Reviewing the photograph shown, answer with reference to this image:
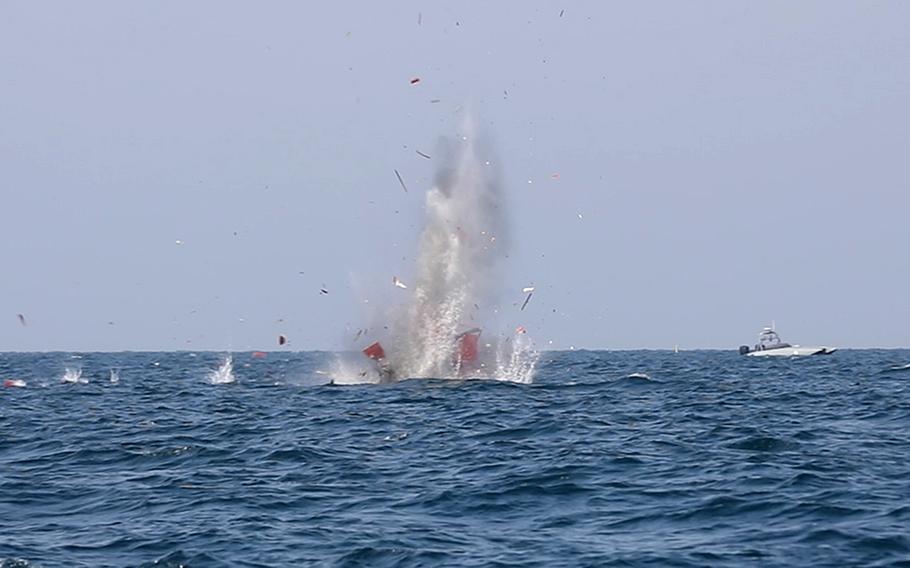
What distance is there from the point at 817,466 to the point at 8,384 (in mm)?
45742

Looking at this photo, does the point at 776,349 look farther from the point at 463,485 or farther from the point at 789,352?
the point at 463,485

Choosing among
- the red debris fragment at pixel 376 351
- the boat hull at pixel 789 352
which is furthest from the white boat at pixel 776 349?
the red debris fragment at pixel 376 351

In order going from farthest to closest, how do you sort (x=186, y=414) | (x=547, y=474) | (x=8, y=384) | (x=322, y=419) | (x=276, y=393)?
(x=8, y=384), (x=276, y=393), (x=186, y=414), (x=322, y=419), (x=547, y=474)

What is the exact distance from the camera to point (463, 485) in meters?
20.2

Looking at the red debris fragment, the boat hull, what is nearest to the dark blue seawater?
the red debris fragment

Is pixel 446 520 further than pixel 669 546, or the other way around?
pixel 446 520

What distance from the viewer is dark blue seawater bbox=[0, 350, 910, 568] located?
618 inches

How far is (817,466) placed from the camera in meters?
21.4

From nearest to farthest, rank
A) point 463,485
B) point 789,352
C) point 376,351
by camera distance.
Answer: point 463,485 < point 376,351 < point 789,352

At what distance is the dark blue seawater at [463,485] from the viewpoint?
1570cm

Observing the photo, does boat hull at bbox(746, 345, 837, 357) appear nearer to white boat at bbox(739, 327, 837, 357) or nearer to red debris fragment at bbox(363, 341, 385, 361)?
white boat at bbox(739, 327, 837, 357)

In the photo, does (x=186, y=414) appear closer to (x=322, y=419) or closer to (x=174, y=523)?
(x=322, y=419)

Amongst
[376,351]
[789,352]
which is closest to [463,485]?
[376,351]

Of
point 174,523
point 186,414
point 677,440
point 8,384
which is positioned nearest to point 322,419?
point 186,414
